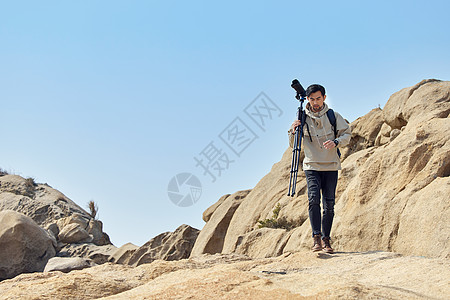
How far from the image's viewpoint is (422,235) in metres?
7.45

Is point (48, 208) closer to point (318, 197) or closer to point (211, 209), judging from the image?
point (211, 209)

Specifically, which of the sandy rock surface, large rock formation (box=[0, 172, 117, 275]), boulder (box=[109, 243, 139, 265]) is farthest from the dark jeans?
large rock formation (box=[0, 172, 117, 275])

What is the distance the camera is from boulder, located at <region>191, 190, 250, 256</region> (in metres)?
16.5

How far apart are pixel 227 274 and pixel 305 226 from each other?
5843mm

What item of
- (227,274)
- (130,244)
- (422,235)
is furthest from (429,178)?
(130,244)

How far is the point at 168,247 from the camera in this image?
62.6 feet

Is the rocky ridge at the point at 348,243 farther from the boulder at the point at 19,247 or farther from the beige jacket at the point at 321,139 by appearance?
the boulder at the point at 19,247

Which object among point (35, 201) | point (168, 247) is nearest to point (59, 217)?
point (35, 201)

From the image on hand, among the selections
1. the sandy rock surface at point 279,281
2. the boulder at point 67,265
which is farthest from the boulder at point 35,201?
the sandy rock surface at point 279,281

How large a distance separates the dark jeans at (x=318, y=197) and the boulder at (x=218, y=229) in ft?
32.2

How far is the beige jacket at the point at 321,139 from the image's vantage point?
22.3 ft

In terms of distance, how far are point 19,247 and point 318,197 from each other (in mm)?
14925

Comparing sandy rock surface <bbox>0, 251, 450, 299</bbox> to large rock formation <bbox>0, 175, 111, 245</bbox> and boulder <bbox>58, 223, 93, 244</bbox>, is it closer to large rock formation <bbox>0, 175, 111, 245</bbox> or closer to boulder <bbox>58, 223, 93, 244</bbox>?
boulder <bbox>58, 223, 93, 244</bbox>

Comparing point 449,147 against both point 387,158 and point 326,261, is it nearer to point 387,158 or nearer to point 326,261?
point 387,158
